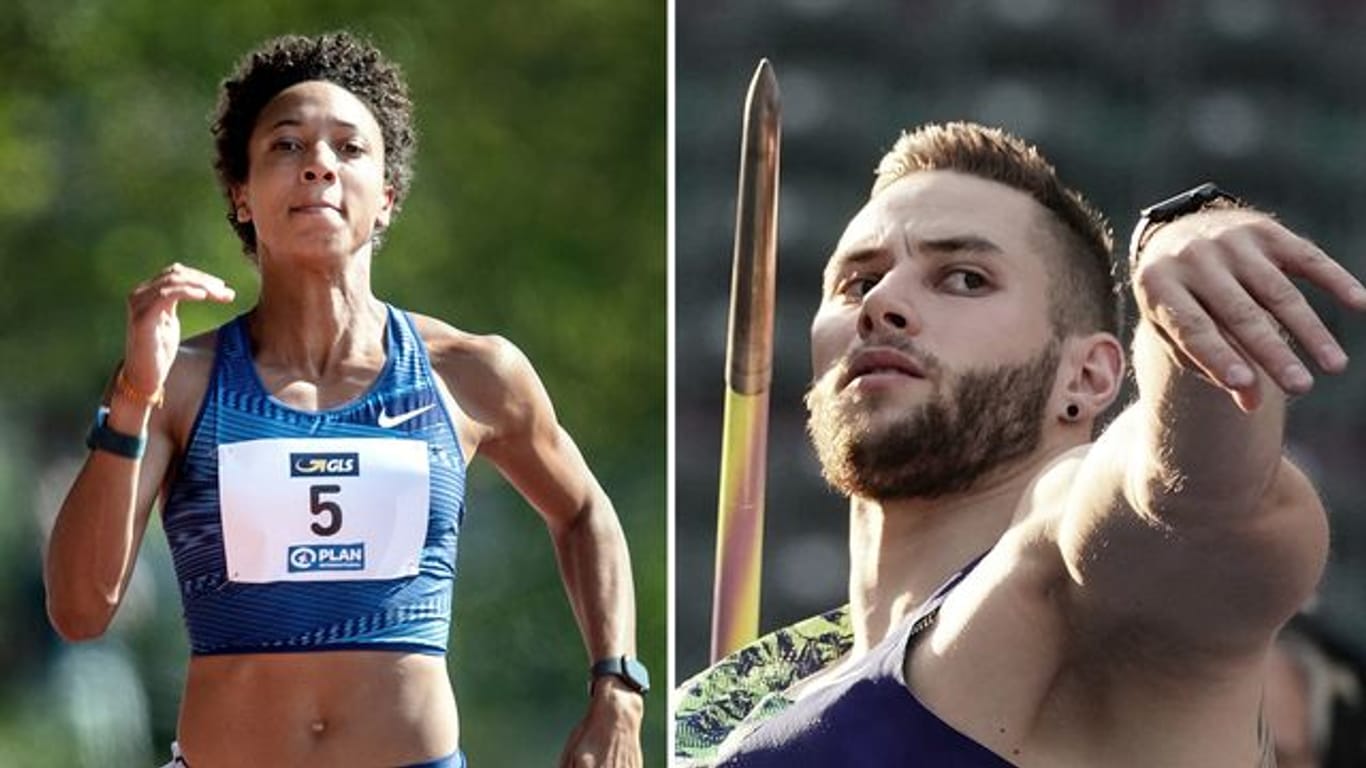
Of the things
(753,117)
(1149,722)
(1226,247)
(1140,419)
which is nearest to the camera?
(1226,247)

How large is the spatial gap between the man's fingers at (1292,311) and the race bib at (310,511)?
1090 millimetres

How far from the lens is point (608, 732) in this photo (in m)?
2.16

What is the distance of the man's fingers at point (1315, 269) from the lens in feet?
3.38

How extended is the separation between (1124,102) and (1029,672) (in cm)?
207

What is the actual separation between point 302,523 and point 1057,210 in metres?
0.65

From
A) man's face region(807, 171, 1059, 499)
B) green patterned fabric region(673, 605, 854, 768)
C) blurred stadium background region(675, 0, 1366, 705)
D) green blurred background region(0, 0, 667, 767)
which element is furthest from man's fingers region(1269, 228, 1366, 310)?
blurred stadium background region(675, 0, 1366, 705)

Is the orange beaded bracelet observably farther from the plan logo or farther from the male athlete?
the male athlete

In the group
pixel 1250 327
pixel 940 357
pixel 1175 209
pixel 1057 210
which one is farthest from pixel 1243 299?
pixel 1057 210

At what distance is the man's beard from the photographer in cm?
188

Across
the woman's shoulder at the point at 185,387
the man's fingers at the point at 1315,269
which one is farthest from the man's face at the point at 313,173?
the man's fingers at the point at 1315,269

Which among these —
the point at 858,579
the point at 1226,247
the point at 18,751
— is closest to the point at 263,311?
the point at 858,579

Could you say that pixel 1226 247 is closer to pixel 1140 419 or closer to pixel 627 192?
pixel 1140 419

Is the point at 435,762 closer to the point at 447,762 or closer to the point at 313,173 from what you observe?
the point at 447,762

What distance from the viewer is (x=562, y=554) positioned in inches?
90.2
